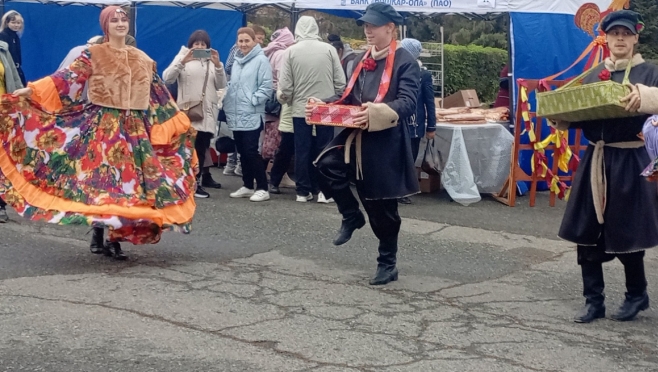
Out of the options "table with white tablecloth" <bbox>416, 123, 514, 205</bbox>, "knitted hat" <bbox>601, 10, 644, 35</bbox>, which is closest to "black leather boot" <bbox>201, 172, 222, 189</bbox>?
"table with white tablecloth" <bbox>416, 123, 514, 205</bbox>

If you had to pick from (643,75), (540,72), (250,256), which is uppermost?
(643,75)

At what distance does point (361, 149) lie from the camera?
19.9 feet

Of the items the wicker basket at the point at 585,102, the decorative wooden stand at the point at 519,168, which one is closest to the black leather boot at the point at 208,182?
the decorative wooden stand at the point at 519,168

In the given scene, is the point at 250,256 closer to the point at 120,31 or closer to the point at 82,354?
the point at 120,31

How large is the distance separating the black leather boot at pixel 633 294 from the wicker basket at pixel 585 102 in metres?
0.92

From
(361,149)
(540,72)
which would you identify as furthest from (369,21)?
(540,72)

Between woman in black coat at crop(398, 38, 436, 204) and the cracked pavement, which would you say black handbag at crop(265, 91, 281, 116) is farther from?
the cracked pavement

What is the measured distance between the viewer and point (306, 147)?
31.7ft

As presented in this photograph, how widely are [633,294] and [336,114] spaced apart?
208cm

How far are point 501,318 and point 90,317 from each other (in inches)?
92.9

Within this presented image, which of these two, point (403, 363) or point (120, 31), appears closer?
point (403, 363)

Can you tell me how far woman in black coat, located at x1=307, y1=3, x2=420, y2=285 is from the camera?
6004mm

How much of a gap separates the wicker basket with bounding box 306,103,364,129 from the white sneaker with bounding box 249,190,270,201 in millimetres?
3951

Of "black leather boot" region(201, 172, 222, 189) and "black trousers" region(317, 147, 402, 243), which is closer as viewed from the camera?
"black trousers" region(317, 147, 402, 243)
